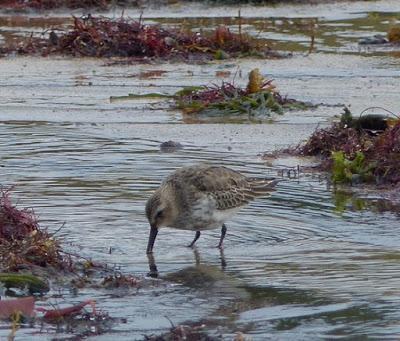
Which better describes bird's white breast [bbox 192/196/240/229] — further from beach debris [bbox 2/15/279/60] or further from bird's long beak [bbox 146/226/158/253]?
beach debris [bbox 2/15/279/60]

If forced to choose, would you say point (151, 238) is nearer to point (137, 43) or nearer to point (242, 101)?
point (242, 101)

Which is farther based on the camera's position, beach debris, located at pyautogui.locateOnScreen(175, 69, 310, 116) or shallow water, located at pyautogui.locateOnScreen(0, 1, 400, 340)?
beach debris, located at pyautogui.locateOnScreen(175, 69, 310, 116)

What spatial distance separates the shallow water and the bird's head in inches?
7.0

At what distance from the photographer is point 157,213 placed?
32.0 ft

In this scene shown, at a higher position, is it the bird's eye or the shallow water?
the bird's eye

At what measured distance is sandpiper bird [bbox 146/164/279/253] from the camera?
32.2 ft

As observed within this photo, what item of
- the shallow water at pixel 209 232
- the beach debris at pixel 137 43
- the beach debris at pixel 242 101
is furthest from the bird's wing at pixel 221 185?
the beach debris at pixel 137 43

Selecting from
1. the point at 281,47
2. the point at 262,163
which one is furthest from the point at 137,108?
the point at 281,47

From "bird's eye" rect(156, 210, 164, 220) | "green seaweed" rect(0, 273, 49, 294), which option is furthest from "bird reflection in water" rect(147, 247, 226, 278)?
"green seaweed" rect(0, 273, 49, 294)

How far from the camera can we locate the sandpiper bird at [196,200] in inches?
386

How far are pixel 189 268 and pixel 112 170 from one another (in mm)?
3286

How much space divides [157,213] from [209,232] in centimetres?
128

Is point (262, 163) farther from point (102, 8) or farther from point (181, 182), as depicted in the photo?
point (102, 8)

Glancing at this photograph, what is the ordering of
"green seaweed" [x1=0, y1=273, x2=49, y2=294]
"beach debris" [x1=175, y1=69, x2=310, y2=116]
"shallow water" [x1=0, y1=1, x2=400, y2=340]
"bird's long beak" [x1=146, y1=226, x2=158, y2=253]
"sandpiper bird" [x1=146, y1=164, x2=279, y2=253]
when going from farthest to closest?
"beach debris" [x1=175, y1=69, x2=310, y2=116]
"sandpiper bird" [x1=146, y1=164, x2=279, y2=253]
"bird's long beak" [x1=146, y1=226, x2=158, y2=253]
"green seaweed" [x1=0, y1=273, x2=49, y2=294]
"shallow water" [x1=0, y1=1, x2=400, y2=340]
